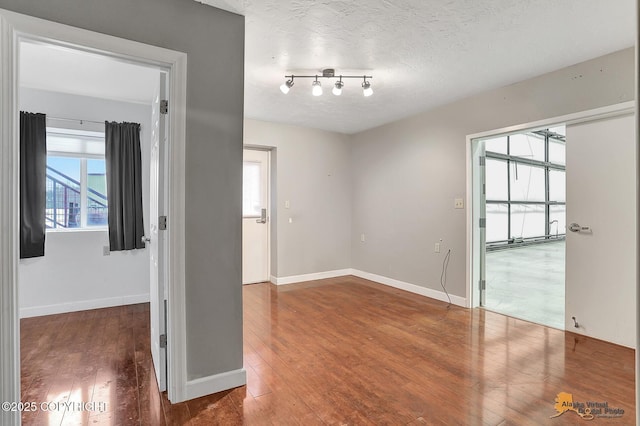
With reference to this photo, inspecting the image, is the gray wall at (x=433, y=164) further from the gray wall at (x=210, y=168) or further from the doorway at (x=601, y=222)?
the gray wall at (x=210, y=168)

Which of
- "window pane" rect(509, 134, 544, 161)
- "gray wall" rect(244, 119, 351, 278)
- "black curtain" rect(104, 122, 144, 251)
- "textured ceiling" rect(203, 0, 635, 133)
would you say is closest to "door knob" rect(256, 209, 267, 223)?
"gray wall" rect(244, 119, 351, 278)

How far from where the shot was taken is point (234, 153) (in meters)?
2.01

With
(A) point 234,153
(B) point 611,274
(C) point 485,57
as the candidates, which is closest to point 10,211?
(A) point 234,153

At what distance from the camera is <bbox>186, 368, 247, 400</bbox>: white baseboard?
73.6 inches

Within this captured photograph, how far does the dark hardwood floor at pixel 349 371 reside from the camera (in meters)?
1.74

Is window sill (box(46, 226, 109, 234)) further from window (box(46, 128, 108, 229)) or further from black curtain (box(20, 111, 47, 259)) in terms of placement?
black curtain (box(20, 111, 47, 259))

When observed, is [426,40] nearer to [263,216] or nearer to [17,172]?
[17,172]

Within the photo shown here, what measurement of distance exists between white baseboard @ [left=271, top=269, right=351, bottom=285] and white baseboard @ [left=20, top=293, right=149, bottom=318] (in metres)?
1.78

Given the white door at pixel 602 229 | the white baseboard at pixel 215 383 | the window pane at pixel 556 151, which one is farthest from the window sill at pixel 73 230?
the window pane at pixel 556 151

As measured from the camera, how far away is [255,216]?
4.94 meters

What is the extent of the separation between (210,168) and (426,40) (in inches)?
74.6

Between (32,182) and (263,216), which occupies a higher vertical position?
(32,182)

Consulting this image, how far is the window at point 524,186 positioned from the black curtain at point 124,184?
7175 mm

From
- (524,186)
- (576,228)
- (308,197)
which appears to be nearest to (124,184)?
(308,197)
